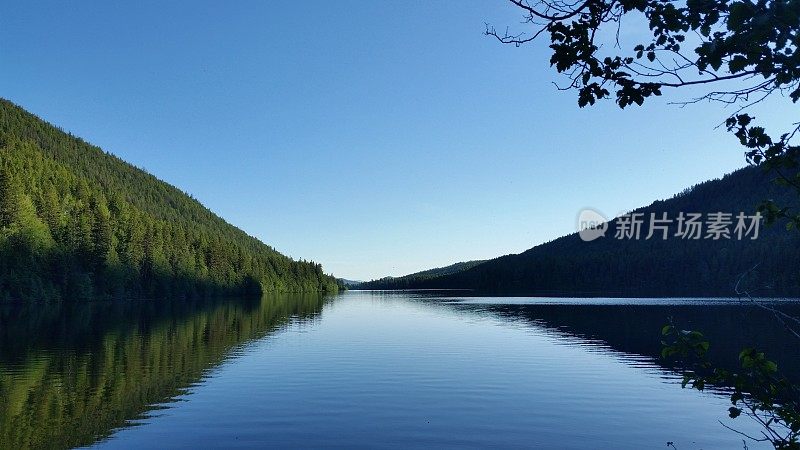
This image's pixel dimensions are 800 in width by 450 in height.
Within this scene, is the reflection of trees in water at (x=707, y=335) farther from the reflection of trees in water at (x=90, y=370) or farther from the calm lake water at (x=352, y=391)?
the reflection of trees in water at (x=90, y=370)

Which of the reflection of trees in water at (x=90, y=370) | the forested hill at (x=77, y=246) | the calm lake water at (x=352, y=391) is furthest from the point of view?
the forested hill at (x=77, y=246)

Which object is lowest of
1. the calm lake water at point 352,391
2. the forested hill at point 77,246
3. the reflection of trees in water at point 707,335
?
the calm lake water at point 352,391

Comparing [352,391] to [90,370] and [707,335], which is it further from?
[707,335]

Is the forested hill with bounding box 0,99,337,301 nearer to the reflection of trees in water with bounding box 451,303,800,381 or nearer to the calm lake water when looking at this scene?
the calm lake water

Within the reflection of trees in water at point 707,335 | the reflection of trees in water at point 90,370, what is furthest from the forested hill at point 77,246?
the reflection of trees in water at point 707,335

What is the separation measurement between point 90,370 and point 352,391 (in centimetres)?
1702

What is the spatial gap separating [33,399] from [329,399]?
537 inches

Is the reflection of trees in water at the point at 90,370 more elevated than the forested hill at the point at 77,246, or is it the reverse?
the forested hill at the point at 77,246

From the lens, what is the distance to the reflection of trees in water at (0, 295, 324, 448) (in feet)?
77.5

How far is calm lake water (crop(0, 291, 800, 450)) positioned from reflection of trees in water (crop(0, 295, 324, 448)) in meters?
0.12

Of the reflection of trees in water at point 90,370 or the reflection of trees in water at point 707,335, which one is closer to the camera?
the reflection of trees in water at point 90,370

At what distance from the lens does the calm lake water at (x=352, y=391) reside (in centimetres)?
2325

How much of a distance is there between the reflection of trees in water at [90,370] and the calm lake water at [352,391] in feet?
0.40

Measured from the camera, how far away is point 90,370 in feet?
122
